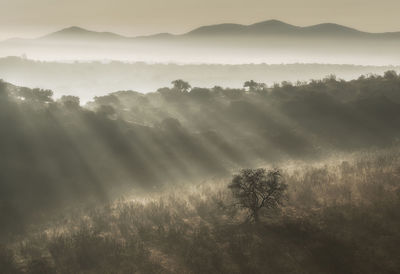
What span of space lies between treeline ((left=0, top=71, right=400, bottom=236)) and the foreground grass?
6.55 m

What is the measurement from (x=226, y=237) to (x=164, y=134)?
2467cm

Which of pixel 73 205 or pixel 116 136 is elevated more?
pixel 116 136

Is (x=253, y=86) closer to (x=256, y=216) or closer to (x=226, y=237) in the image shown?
(x=256, y=216)

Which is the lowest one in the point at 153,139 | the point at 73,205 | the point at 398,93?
the point at 73,205

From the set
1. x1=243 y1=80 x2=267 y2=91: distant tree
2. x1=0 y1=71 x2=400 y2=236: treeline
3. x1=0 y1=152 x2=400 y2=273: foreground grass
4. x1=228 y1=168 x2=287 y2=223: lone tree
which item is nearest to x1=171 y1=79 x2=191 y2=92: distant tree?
x1=0 y1=71 x2=400 y2=236: treeline

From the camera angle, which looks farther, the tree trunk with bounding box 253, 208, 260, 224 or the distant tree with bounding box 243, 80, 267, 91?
the distant tree with bounding box 243, 80, 267, 91

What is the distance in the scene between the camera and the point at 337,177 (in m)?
28.3

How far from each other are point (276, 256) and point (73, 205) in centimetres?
1778

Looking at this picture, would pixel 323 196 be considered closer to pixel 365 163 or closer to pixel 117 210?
pixel 365 163

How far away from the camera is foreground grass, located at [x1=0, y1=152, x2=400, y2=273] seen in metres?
16.7

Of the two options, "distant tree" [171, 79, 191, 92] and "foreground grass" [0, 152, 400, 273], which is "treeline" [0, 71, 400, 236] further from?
"foreground grass" [0, 152, 400, 273]

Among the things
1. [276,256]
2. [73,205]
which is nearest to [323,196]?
[276,256]

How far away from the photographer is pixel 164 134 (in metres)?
42.8

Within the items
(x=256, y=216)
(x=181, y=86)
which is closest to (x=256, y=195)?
(x=256, y=216)
